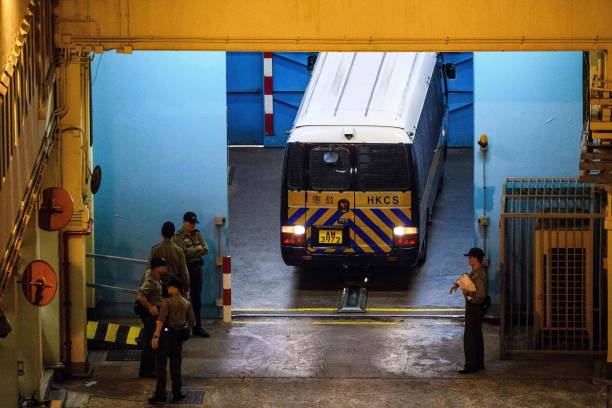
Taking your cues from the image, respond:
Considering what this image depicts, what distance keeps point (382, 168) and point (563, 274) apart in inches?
144

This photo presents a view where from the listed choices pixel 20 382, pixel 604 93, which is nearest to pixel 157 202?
pixel 20 382

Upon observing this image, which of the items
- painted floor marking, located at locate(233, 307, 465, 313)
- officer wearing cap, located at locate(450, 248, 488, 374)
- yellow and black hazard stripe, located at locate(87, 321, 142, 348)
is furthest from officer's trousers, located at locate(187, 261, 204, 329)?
officer wearing cap, located at locate(450, 248, 488, 374)

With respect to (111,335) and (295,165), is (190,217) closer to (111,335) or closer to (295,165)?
(111,335)

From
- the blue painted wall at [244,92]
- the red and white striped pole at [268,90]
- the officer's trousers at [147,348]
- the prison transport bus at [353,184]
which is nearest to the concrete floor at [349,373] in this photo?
the officer's trousers at [147,348]

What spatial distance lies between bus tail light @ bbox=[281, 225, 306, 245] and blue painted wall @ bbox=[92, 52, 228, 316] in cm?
156

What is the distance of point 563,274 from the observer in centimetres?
1539

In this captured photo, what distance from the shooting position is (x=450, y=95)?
2569cm

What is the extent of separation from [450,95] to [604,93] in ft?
37.2

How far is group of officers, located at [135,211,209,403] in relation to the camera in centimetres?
1371

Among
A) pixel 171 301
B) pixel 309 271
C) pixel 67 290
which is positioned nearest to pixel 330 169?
pixel 309 271

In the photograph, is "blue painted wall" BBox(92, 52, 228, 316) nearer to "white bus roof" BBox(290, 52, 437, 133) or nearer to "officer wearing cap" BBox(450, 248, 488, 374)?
"white bus roof" BBox(290, 52, 437, 133)

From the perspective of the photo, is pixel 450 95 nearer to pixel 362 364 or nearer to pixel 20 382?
pixel 362 364

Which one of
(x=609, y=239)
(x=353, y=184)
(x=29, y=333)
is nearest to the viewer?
(x=29, y=333)

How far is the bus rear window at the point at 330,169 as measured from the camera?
59.9 ft
